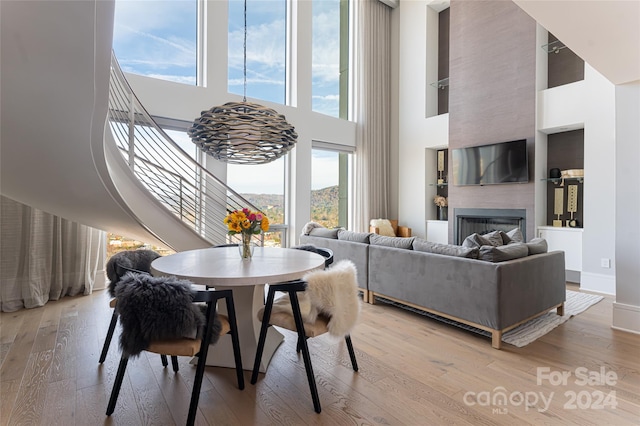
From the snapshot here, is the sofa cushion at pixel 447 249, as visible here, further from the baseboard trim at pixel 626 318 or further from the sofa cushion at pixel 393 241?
the baseboard trim at pixel 626 318

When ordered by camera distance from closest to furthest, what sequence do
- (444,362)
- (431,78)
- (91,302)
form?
1. (444,362)
2. (91,302)
3. (431,78)

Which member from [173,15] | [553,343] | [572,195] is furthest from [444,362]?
[173,15]

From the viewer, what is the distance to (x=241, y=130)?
92.7 inches

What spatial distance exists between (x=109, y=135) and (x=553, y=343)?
399cm

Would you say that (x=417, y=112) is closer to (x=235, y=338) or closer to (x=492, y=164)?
(x=492, y=164)

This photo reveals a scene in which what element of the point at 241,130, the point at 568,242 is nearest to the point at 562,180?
the point at 568,242

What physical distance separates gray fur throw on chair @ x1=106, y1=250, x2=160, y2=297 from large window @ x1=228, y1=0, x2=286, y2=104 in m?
3.67

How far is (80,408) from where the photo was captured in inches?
70.8

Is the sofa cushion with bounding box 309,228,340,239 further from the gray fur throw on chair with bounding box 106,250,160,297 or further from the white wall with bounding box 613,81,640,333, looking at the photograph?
the white wall with bounding box 613,81,640,333

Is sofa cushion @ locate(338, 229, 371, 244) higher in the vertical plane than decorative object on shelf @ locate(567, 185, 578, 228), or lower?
lower

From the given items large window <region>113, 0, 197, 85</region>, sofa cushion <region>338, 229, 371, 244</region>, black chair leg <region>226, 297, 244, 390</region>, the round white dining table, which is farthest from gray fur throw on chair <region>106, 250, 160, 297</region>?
large window <region>113, 0, 197, 85</region>

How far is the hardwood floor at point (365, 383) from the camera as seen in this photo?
1.74 metres

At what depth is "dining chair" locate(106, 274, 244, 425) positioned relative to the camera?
1.54 metres

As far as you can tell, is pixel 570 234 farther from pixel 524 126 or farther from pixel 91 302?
pixel 91 302
